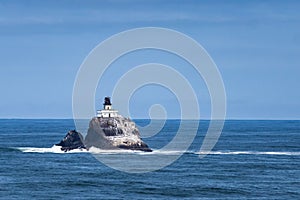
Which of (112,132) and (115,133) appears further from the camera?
(115,133)

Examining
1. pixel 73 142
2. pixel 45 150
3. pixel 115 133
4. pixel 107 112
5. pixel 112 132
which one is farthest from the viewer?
pixel 45 150

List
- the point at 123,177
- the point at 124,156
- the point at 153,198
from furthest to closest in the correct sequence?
the point at 124,156
the point at 123,177
the point at 153,198

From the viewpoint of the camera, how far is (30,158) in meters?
140

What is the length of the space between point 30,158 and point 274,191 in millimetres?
62935

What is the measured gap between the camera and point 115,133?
14750cm

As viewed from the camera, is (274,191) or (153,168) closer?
(274,191)

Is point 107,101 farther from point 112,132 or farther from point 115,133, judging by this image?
point 112,132

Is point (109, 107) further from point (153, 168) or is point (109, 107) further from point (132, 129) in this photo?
point (153, 168)

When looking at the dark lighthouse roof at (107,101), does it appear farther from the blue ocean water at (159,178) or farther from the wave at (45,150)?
the blue ocean water at (159,178)

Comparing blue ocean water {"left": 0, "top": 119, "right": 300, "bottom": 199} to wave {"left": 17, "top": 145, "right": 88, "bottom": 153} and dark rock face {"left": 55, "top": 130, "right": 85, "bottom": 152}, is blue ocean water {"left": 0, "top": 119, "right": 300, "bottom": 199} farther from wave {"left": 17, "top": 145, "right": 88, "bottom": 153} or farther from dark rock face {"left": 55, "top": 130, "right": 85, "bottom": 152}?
dark rock face {"left": 55, "top": 130, "right": 85, "bottom": 152}

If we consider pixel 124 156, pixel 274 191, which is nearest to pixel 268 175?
A: pixel 274 191

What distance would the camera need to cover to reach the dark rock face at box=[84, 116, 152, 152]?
5787 inches

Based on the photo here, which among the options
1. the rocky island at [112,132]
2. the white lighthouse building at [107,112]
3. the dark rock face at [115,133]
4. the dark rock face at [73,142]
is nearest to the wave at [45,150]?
the dark rock face at [73,142]

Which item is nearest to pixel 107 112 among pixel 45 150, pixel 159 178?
pixel 45 150
